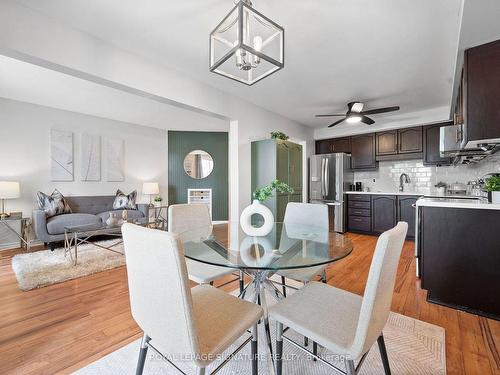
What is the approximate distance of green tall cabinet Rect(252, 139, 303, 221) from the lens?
3689mm

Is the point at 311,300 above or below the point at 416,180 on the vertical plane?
below

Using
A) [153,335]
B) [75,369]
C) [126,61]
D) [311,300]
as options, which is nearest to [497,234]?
[311,300]

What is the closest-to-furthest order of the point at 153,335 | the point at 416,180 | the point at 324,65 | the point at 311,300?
the point at 153,335, the point at 311,300, the point at 324,65, the point at 416,180

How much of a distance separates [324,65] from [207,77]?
1.38 meters

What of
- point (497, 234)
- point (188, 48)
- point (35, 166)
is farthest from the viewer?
point (35, 166)

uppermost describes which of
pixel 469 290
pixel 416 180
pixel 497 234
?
pixel 416 180

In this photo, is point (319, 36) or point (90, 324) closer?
point (90, 324)

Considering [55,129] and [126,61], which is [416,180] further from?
[55,129]

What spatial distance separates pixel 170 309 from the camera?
0.87m

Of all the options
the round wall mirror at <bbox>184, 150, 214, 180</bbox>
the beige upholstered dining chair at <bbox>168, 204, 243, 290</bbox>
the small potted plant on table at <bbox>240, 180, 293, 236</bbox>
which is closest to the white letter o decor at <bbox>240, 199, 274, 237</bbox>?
the small potted plant on table at <bbox>240, 180, 293, 236</bbox>

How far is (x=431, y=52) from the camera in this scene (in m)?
2.43

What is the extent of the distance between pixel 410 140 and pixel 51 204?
6.38m

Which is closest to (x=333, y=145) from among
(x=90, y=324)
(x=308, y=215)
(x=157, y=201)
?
(x=308, y=215)

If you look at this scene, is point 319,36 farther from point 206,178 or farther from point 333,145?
point 206,178
